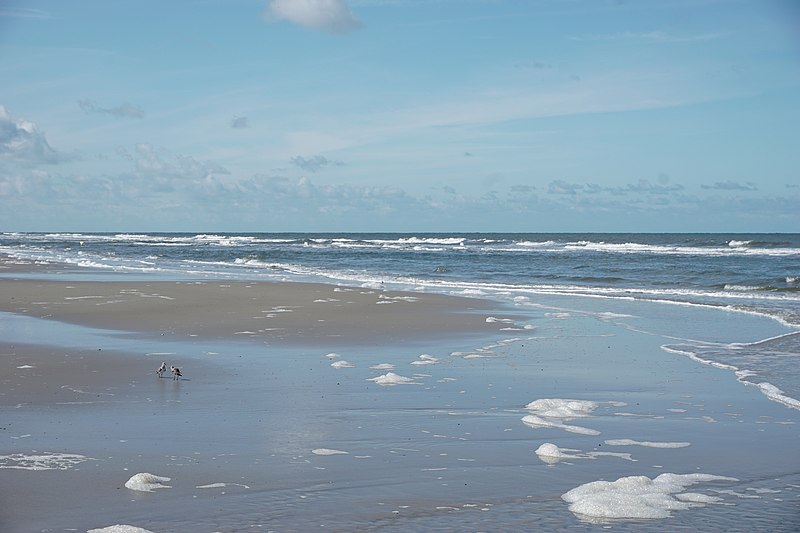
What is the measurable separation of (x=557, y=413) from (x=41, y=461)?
14.4ft

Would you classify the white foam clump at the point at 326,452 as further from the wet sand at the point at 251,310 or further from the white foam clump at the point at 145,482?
the wet sand at the point at 251,310

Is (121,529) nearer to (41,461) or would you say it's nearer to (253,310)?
(41,461)

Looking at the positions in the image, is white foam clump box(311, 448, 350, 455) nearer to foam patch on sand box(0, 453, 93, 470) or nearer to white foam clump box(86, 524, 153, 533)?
foam patch on sand box(0, 453, 93, 470)

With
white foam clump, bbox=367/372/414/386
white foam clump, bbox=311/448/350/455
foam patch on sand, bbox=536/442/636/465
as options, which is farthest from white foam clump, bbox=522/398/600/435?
white foam clump, bbox=311/448/350/455

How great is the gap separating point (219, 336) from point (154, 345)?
131cm

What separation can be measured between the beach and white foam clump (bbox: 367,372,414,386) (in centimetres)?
4

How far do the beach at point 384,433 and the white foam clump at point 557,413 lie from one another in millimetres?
28

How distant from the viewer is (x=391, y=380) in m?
8.94

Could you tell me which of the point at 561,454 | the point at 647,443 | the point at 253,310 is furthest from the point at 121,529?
the point at 253,310

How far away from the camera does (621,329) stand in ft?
47.0

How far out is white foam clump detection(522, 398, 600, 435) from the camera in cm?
688

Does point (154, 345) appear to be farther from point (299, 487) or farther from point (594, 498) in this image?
point (594, 498)

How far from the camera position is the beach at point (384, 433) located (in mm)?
4750

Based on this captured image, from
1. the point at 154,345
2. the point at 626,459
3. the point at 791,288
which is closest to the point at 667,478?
the point at 626,459
